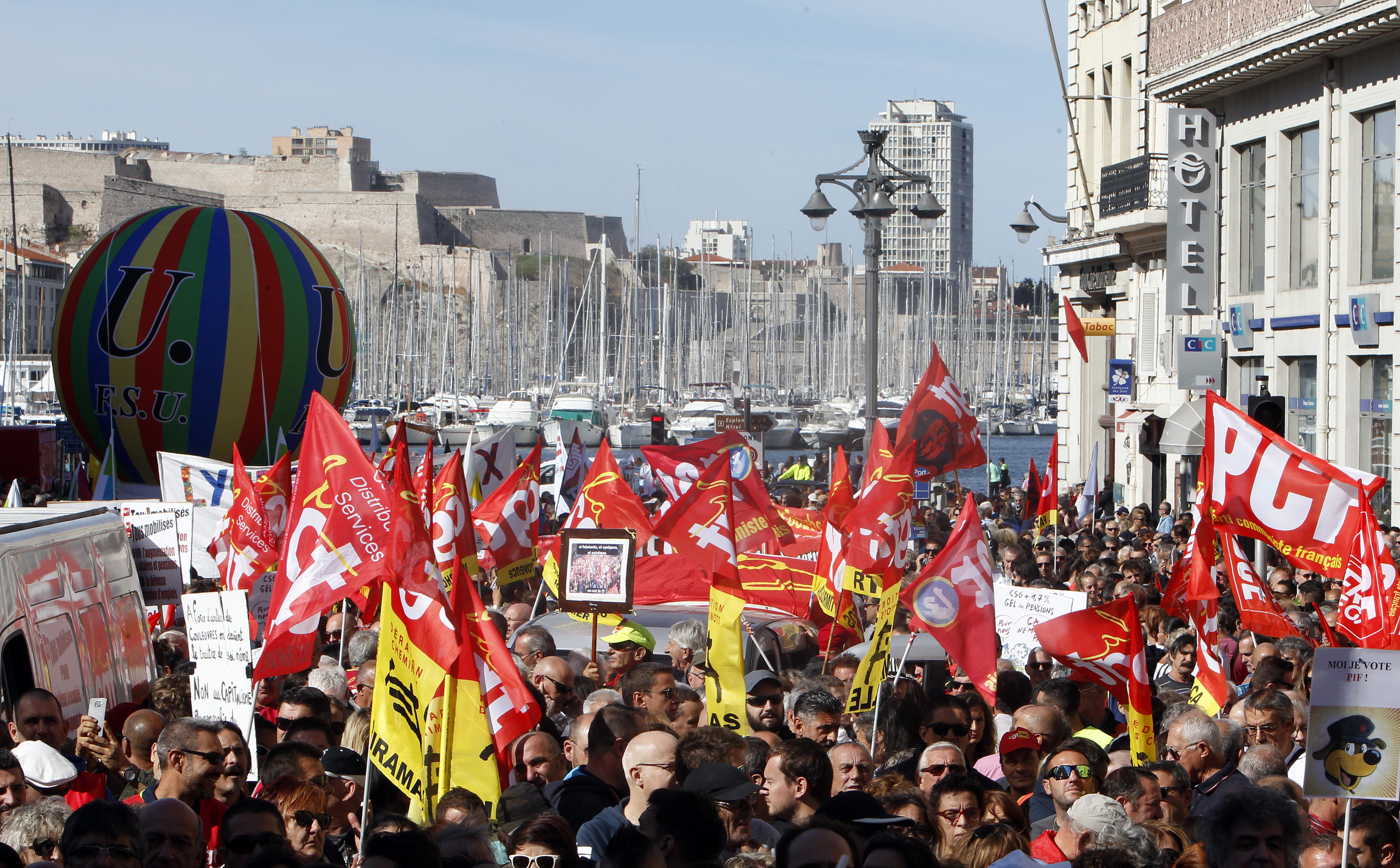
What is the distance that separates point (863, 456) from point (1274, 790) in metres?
15.8

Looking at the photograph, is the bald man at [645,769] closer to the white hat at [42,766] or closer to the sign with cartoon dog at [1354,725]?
the white hat at [42,766]

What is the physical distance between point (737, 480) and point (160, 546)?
13.7 ft

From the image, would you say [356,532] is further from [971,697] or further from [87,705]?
[971,697]

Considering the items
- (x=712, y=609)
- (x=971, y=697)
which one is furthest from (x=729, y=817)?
(x=712, y=609)

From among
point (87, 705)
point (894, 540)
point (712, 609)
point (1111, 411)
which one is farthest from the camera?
point (1111, 411)

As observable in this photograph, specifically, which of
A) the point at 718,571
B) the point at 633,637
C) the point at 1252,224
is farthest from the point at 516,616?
the point at 1252,224

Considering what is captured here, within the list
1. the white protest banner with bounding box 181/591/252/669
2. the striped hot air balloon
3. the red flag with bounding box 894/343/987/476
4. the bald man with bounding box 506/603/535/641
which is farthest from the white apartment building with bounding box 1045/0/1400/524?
the white protest banner with bounding box 181/591/252/669

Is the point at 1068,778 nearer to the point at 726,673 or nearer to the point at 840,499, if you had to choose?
the point at 726,673

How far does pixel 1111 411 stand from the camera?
28.6 meters

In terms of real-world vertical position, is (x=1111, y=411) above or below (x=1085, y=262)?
below

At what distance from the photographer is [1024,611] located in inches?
392

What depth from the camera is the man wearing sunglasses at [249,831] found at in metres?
5.12

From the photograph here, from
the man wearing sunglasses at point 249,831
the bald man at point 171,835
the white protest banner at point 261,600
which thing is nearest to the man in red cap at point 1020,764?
the man wearing sunglasses at point 249,831

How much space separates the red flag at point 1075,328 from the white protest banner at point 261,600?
1924 centimetres
